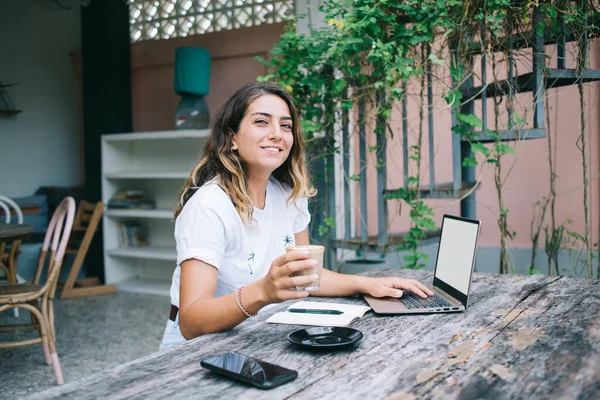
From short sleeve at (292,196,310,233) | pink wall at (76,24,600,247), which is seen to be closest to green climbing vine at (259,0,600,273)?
pink wall at (76,24,600,247)

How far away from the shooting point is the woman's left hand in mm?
1545

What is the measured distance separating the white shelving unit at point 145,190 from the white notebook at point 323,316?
11.7 ft

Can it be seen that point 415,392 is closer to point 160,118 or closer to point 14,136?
point 160,118

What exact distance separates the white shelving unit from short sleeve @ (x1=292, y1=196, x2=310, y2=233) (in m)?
3.11

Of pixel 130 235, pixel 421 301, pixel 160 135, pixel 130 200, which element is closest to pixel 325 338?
pixel 421 301

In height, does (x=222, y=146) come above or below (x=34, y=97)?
below

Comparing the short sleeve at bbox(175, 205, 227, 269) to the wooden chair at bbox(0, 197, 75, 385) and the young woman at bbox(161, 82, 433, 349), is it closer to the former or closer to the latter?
the young woman at bbox(161, 82, 433, 349)

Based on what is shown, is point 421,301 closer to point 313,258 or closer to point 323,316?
point 323,316

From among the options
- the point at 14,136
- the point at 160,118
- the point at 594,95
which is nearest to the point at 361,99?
the point at 594,95

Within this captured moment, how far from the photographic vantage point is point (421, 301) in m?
1.49

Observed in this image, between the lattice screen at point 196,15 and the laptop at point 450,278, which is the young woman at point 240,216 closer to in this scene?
the laptop at point 450,278

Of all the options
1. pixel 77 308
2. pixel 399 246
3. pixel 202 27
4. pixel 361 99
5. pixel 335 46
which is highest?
pixel 202 27

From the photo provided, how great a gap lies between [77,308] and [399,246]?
2.67 metres

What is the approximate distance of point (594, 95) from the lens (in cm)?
354
